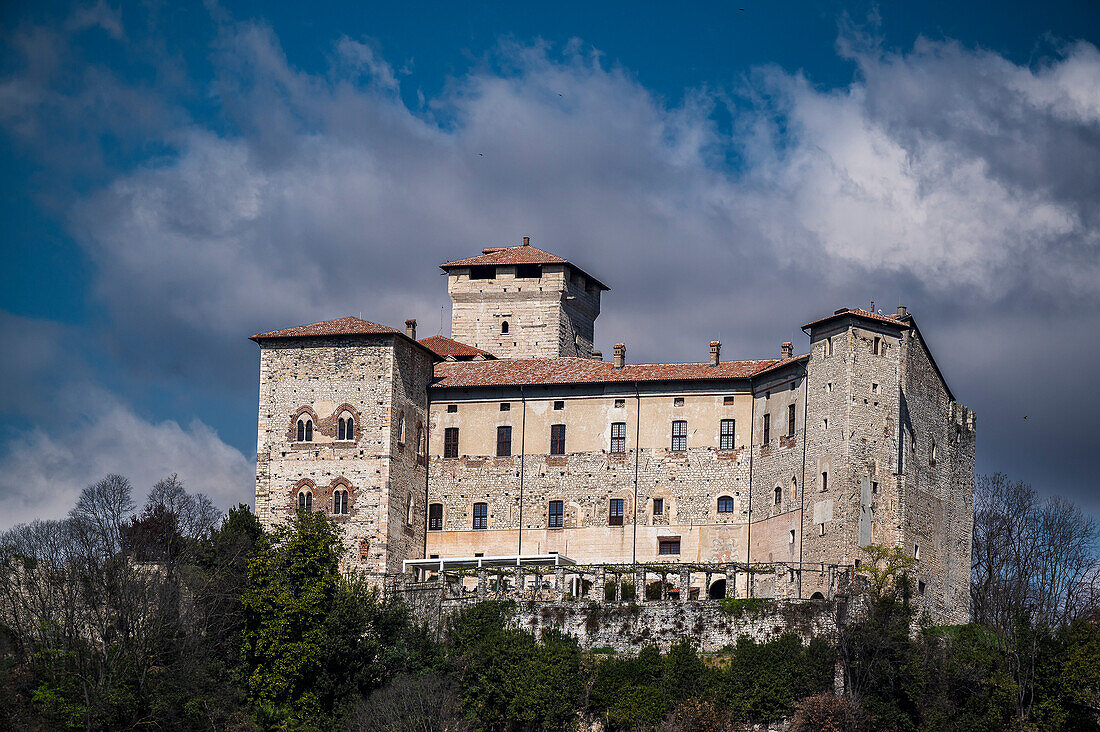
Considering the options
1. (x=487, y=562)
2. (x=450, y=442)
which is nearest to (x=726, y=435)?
(x=487, y=562)

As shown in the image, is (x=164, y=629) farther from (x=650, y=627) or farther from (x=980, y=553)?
(x=980, y=553)

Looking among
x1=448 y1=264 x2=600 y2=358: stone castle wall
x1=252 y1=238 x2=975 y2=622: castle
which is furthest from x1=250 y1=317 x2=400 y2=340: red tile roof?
x1=448 y1=264 x2=600 y2=358: stone castle wall

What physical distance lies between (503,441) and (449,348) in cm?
859

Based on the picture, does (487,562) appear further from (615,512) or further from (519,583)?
(615,512)

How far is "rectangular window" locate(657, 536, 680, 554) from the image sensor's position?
7044cm

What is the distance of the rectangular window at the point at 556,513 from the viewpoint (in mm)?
71375

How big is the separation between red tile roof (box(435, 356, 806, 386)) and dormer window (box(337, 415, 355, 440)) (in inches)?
180

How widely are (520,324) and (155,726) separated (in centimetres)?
3024

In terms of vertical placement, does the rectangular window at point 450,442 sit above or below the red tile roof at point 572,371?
below

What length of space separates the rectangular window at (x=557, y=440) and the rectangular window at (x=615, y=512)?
2847mm

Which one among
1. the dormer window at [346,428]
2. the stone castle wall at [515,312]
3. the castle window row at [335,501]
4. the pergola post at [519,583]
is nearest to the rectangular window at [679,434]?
the pergola post at [519,583]

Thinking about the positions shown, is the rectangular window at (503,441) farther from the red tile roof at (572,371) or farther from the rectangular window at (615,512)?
the rectangular window at (615,512)

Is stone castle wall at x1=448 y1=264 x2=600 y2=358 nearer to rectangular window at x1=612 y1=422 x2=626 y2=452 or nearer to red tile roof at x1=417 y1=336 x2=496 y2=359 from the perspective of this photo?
red tile roof at x1=417 y1=336 x2=496 y2=359

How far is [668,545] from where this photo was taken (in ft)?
232
